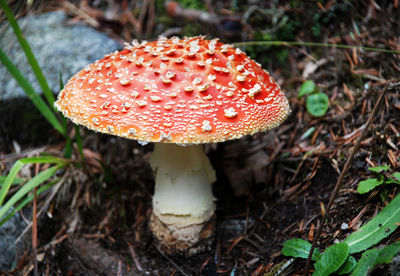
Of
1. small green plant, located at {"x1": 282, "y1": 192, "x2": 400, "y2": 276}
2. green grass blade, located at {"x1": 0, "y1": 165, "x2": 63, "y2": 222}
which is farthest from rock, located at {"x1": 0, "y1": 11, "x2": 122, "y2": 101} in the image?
small green plant, located at {"x1": 282, "y1": 192, "x2": 400, "y2": 276}

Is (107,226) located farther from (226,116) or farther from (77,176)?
(226,116)

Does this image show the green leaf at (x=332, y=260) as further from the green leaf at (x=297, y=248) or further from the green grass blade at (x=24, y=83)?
the green grass blade at (x=24, y=83)

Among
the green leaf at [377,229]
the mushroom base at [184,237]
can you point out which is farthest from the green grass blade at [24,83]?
the green leaf at [377,229]

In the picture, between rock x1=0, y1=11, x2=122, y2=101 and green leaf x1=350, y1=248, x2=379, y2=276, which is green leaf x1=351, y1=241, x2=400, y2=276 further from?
rock x1=0, y1=11, x2=122, y2=101

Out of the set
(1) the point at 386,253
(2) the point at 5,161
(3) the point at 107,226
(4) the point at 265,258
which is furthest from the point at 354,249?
(2) the point at 5,161

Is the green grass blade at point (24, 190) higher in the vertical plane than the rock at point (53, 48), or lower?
lower

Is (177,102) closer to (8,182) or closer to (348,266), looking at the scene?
(8,182)
